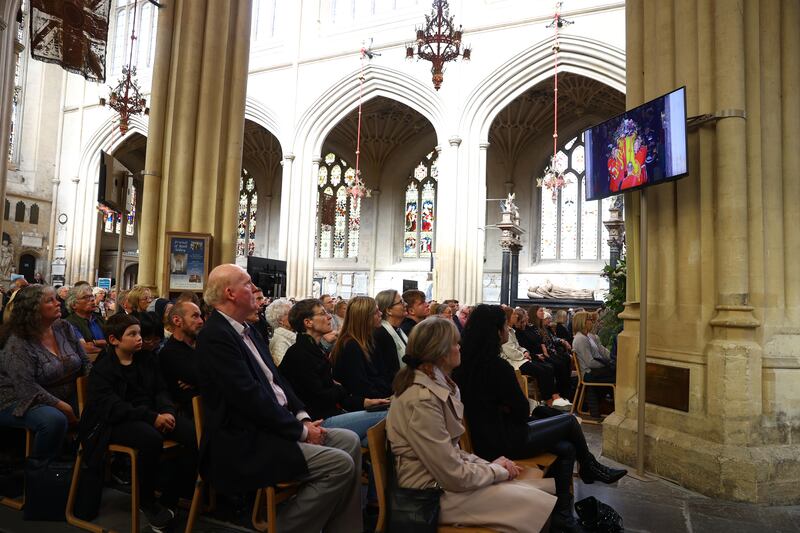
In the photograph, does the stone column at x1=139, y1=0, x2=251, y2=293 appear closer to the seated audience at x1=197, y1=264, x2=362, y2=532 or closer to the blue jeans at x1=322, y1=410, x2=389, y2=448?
the blue jeans at x1=322, y1=410, x2=389, y2=448

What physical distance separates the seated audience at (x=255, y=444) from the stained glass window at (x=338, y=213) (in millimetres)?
17952

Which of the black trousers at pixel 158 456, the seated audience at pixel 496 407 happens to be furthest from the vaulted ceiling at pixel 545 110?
the black trousers at pixel 158 456

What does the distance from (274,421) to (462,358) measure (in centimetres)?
→ 89

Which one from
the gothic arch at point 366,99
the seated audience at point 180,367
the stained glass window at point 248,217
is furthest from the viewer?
the stained glass window at point 248,217

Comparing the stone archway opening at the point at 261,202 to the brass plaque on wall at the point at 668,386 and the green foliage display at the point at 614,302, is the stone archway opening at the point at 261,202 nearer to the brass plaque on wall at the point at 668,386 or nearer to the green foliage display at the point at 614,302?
the green foliage display at the point at 614,302

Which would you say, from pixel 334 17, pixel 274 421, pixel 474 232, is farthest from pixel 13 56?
→ pixel 334 17

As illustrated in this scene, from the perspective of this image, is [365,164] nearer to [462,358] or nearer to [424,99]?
[424,99]

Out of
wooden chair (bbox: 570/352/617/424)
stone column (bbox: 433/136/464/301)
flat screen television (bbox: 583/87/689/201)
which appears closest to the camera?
flat screen television (bbox: 583/87/689/201)

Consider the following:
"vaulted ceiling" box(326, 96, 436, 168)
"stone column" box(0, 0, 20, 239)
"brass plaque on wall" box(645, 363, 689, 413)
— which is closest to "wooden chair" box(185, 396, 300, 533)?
"brass plaque on wall" box(645, 363, 689, 413)

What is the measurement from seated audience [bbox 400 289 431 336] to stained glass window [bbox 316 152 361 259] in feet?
50.9

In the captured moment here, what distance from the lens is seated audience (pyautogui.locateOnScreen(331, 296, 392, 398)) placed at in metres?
3.27

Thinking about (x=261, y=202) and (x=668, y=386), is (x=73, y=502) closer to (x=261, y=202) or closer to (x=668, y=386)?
(x=668, y=386)

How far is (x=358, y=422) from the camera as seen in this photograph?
2.96 m

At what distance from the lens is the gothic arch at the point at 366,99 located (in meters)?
14.7
